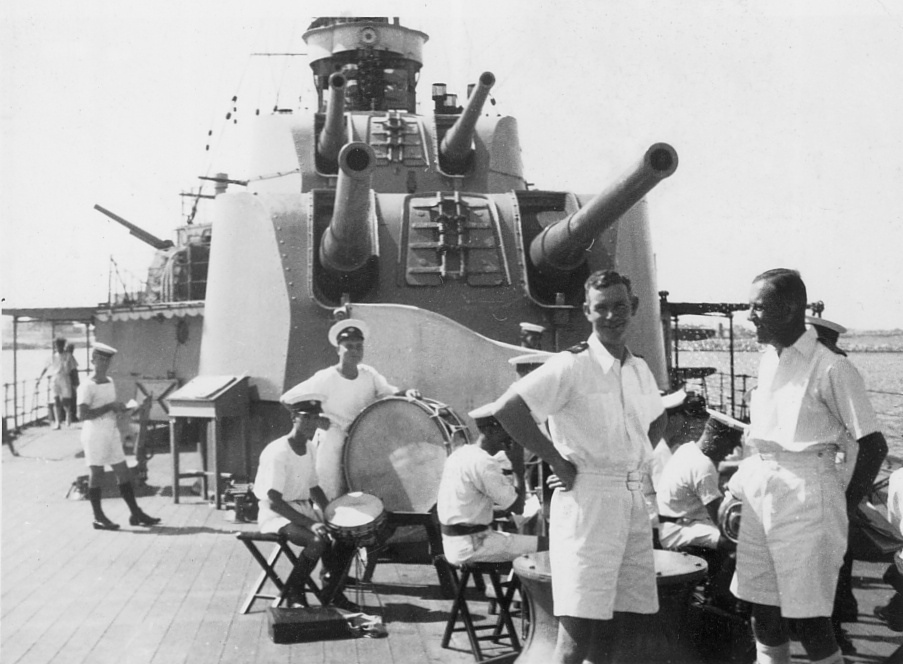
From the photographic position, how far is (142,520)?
7574 mm

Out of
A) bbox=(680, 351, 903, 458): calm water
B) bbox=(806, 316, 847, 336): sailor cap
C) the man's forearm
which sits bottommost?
bbox=(680, 351, 903, 458): calm water

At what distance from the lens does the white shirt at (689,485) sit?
177 inches

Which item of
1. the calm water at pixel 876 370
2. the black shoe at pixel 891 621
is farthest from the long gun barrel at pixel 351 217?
the calm water at pixel 876 370

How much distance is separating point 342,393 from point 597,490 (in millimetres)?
3290

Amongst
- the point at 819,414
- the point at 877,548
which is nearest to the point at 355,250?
the point at 877,548

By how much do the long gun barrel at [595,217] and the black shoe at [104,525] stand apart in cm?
373

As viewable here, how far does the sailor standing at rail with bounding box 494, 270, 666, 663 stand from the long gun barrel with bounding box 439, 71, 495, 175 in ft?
15.8

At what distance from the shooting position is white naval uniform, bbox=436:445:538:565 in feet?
14.5

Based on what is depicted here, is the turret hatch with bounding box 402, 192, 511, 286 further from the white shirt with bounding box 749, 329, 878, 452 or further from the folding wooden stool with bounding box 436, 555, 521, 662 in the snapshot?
the white shirt with bounding box 749, 329, 878, 452

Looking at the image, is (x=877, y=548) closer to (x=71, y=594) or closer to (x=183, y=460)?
(x=71, y=594)

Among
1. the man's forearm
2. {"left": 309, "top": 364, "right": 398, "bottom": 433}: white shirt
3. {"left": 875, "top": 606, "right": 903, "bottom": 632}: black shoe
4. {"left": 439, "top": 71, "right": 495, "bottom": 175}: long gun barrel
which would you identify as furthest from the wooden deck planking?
{"left": 439, "top": 71, "right": 495, "bottom": 175}: long gun barrel

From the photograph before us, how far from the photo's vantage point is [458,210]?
8.05m

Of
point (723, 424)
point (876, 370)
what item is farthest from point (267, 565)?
point (876, 370)

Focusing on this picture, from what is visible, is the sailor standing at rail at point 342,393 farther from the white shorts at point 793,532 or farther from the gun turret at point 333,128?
the white shorts at point 793,532
